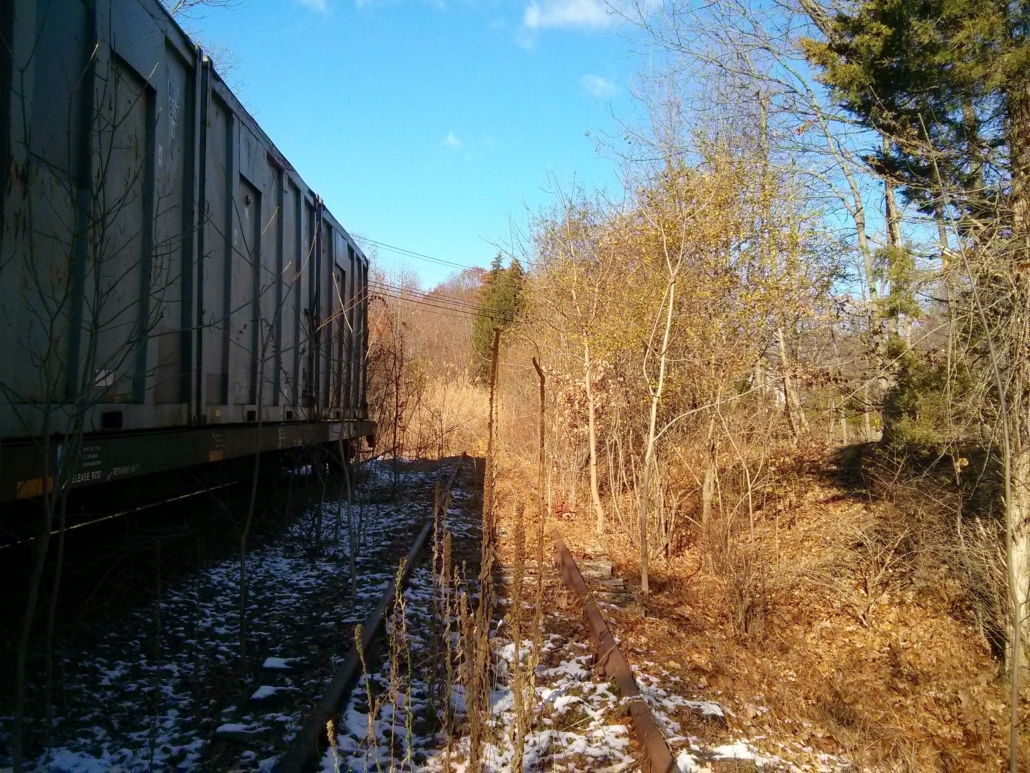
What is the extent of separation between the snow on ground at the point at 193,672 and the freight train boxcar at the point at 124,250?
3.87 ft

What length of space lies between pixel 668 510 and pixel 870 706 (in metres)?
4.49

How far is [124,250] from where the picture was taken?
4.94m

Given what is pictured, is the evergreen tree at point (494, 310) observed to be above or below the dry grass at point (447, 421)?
above

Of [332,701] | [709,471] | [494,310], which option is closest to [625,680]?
[332,701]

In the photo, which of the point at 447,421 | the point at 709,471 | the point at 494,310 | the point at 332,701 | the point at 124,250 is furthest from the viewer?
the point at 494,310

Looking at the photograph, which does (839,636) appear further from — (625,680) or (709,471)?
(625,680)

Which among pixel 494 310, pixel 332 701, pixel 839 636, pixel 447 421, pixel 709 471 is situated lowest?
pixel 839 636

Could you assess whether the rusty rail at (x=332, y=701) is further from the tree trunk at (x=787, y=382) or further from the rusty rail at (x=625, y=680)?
the tree trunk at (x=787, y=382)

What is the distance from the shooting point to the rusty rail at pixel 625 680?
3.78 m

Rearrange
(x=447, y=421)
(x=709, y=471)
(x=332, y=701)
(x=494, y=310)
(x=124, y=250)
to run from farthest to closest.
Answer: (x=494, y=310) < (x=447, y=421) < (x=709, y=471) < (x=124, y=250) < (x=332, y=701)

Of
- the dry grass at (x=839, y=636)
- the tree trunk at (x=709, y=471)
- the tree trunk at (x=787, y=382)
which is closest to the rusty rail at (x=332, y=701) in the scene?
the dry grass at (x=839, y=636)

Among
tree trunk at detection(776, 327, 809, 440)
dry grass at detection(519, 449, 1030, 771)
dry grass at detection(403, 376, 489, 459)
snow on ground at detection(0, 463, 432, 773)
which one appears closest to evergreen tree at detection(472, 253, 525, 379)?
dry grass at detection(403, 376, 489, 459)

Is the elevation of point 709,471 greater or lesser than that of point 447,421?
lesser

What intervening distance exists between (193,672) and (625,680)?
8.74 ft
